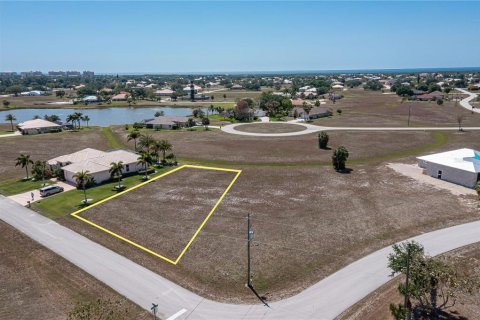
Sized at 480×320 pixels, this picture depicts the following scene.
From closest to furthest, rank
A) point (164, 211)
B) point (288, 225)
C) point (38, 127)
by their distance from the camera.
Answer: point (288, 225)
point (164, 211)
point (38, 127)

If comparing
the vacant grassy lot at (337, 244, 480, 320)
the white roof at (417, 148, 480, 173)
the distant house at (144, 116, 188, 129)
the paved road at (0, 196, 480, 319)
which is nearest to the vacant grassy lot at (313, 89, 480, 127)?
the distant house at (144, 116, 188, 129)

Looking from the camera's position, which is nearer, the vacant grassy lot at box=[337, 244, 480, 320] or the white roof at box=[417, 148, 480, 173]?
the vacant grassy lot at box=[337, 244, 480, 320]

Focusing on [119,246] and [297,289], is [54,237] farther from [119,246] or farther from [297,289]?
[297,289]

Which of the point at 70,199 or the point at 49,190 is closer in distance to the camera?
the point at 70,199

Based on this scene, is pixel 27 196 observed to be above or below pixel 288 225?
above

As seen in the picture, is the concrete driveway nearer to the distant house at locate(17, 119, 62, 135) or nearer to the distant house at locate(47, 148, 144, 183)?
the distant house at locate(47, 148, 144, 183)

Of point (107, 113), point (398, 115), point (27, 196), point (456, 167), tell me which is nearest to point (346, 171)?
point (456, 167)

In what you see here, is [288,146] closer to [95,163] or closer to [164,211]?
[95,163]

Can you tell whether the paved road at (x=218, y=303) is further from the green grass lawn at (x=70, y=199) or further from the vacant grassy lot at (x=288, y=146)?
the vacant grassy lot at (x=288, y=146)
